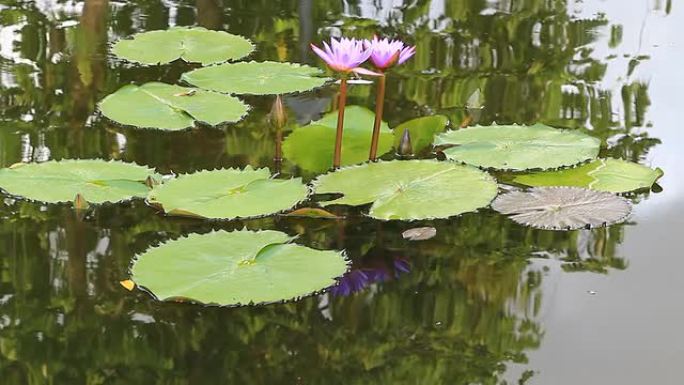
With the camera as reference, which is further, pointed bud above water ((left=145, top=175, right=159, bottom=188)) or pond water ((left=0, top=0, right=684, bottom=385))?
pointed bud above water ((left=145, top=175, right=159, bottom=188))

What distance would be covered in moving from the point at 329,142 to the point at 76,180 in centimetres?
50

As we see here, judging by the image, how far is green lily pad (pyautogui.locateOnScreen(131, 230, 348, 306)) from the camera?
1.42m

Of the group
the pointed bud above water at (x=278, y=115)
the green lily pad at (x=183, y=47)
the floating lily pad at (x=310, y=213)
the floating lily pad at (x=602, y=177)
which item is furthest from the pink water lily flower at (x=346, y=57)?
the green lily pad at (x=183, y=47)

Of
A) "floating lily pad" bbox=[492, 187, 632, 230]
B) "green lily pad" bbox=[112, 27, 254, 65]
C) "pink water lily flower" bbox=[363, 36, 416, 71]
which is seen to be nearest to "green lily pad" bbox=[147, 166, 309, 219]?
"pink water lily flower" bbox=[363, 36, 416, 71]

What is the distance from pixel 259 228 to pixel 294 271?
203 millimetres

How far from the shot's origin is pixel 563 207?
5.64ft

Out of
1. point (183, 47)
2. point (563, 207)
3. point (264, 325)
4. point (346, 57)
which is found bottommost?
point (264, 325)

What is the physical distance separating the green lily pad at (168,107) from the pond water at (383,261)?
0.03 metres

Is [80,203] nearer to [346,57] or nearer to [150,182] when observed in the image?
[150,182]

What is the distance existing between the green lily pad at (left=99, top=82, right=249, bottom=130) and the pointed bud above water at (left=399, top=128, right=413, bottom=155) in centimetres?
38

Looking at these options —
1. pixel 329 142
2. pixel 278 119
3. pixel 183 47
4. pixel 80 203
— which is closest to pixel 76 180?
pixel 80 203

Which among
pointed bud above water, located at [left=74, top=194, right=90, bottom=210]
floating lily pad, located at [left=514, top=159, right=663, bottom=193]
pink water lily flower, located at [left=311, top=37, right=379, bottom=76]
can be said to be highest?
pink water lily flower, located at [left=311, top=37, right=379, bottom=76]

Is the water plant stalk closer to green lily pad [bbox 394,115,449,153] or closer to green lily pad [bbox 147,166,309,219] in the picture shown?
green lily pad [bbox 147,166,309,219]

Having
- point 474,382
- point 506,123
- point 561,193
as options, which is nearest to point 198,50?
point 506,123
